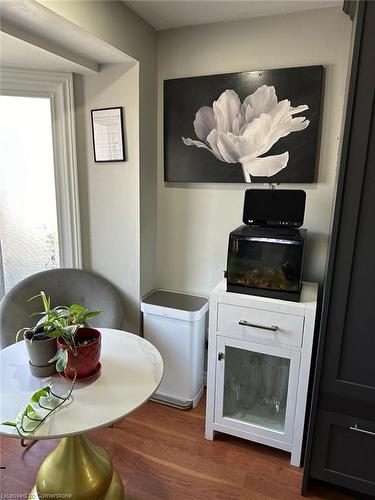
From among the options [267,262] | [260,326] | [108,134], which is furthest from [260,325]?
[108,134]

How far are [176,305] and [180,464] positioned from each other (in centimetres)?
85

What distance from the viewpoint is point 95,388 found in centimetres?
118

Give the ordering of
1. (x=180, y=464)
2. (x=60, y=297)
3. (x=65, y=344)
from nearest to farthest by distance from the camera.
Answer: (x=65, y=344) → (x=180, y=464) → (x=60, y=297)

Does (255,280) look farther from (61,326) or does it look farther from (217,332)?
(61,326)

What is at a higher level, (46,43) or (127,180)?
(46,43)

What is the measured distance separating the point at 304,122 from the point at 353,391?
1362 millimetres

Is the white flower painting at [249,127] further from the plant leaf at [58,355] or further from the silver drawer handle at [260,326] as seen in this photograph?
the plant leaf at [58,355]

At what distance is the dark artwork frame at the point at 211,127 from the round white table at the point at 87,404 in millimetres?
1109

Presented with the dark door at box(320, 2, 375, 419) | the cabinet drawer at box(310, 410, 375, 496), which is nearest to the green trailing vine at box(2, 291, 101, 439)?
the dark door at box(320, 2, 375, 419)

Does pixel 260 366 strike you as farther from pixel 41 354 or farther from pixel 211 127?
pixel 211 127

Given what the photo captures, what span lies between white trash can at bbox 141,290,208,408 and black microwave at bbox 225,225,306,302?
0.44 meters

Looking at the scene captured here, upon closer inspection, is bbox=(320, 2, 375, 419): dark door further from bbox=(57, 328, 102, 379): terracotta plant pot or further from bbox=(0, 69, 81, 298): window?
bbox=(0, 69, 81, 298): window

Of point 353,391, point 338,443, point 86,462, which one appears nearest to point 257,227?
point 353,391

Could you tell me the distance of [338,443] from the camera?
147 centimetres
